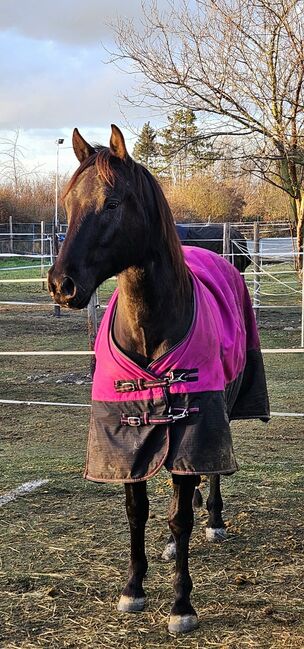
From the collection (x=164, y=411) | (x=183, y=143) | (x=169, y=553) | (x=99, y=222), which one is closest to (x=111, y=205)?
(x=99, y=222)

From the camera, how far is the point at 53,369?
27.1 feet

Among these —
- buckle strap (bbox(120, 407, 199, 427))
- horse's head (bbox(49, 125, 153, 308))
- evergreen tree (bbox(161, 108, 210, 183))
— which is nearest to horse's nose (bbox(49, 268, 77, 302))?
horse's head (bbox(49, 125, 153, 308))

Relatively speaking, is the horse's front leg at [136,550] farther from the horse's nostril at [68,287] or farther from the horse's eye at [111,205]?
the horse's eye at [111,205]

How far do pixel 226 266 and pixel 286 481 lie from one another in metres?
1.40

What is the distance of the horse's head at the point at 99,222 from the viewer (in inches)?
85.5

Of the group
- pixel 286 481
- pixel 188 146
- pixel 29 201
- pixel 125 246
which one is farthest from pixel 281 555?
pixel 29 201

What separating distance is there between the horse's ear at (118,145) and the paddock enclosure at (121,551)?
162 cm

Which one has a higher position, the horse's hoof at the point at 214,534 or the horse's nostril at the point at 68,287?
the horse's nostril at the point at 68,287

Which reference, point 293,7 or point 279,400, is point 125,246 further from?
point 293,7

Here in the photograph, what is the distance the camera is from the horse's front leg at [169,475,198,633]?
2566mm

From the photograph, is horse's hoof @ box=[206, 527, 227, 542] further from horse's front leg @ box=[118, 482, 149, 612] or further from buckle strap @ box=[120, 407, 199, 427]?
buckle strap @ box=[120, 407, 199, 427]

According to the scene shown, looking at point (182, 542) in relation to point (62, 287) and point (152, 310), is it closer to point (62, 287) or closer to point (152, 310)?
point (152, 310)

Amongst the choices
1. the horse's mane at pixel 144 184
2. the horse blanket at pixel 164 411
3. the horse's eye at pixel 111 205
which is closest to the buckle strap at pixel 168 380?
the horse blanket at pixel 164 411

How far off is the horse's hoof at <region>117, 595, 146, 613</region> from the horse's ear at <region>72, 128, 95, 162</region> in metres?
1.59
